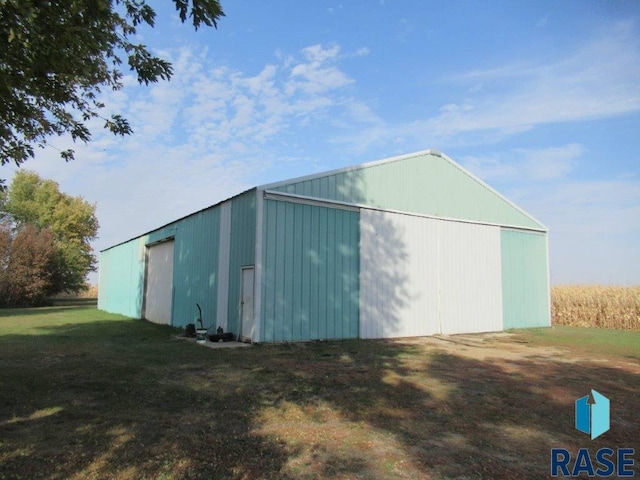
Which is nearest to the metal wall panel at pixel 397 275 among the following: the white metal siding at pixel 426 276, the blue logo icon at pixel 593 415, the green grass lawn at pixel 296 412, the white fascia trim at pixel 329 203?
the white metal siding at pixel 426 276

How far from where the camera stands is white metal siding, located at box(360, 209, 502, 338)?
48.2 feet

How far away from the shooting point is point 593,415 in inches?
231

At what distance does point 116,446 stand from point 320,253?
9.34m

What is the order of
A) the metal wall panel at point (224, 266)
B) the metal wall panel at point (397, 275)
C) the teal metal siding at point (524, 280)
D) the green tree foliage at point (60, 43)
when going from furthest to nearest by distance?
the teal metal siding at point (524, 280) → the metal wall panel at point (397, 275) → the metal wall panel at point (224, 266) → the green tree foliage at point (60, 43)

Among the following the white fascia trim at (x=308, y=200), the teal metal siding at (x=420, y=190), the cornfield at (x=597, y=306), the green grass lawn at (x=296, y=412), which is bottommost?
the green grass lawn at (x=296, y=412)

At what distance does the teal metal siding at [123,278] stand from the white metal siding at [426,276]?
1337cm

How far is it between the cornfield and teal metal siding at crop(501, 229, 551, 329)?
255 cm

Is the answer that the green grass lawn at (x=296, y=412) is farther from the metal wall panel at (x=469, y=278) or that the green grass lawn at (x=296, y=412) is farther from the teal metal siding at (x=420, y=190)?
the teal metal siding at (x=420, y=190)

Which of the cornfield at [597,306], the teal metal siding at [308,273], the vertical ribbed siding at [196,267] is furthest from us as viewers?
the cornfield at [597,306]

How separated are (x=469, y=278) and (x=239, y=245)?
9365 millimetres

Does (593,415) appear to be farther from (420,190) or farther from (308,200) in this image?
(420,190)

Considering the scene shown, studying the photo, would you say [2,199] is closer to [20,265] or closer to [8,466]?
[20,265]

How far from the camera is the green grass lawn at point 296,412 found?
14.0 ft

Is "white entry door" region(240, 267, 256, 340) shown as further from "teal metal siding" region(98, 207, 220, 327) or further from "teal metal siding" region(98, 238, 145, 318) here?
"teal metal siding" region(98, 238, 145, 318)
